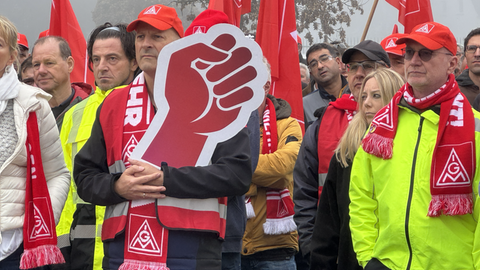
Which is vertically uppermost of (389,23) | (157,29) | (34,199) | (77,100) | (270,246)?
(389,23)

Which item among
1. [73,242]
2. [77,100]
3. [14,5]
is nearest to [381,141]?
[73,242]

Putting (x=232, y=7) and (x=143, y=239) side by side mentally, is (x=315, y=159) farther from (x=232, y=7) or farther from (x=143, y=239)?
(x=232, y=7)

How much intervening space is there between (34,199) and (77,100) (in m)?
1.91

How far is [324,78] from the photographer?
19.9ft

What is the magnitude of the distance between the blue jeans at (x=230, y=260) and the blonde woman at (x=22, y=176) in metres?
1.11

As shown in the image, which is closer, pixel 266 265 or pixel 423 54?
pixel 423 54

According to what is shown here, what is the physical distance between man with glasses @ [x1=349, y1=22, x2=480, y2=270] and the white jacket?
5.15ft

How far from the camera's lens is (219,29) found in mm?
3045

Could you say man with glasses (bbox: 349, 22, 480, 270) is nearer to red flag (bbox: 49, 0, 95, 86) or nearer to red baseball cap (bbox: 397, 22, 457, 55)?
red baseball cap (bbox: 397, 22, 457, 55)

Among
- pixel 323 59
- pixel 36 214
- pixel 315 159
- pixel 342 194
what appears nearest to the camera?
pixel 36 214

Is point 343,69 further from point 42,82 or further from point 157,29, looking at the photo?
point 157,29

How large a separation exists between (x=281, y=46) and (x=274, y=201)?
227 centimetres

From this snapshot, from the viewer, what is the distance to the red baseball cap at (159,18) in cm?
315

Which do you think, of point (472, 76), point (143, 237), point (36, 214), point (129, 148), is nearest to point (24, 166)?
point (36, 214)
